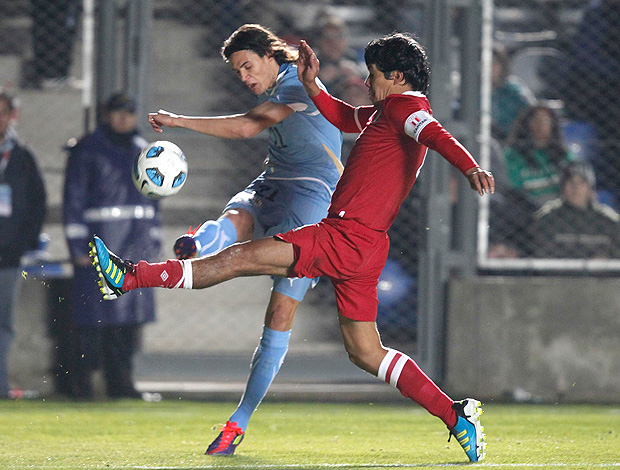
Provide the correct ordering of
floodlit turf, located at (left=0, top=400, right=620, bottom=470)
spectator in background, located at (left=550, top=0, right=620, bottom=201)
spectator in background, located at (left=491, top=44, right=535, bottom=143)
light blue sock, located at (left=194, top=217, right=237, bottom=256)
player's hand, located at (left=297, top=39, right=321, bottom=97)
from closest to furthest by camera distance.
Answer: floodlit turf, located at (left=0, top=400, right=620, bottom=470)
player's hand, located at (left=297, top=39, right=321, bottom=97)
light blue sock, located at (left=194, top=217, right=237, bottom=256)
spectator in background, located at (left=550, top=0, right=620, bottom=201)
spectator in background, located at (left=491, top=44, right=535, bottom=143)


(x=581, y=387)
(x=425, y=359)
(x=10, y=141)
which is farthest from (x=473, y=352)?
(x=10, y=141)

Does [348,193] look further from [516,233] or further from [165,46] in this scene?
[165,46]

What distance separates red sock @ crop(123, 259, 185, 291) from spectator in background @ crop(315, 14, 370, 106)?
4.05m

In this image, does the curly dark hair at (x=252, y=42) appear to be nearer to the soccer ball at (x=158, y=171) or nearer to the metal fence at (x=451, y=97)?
the soccer ball at (x=158, y=171)

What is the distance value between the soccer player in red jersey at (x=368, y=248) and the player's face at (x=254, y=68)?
2.29 ft

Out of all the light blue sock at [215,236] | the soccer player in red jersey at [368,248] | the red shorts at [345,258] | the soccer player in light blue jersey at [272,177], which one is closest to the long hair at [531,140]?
the soccer player in light blue jersey at [272,177]

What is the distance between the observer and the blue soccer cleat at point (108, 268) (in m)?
4.70

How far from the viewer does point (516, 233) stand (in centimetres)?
844

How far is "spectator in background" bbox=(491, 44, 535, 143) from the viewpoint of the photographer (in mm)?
9172

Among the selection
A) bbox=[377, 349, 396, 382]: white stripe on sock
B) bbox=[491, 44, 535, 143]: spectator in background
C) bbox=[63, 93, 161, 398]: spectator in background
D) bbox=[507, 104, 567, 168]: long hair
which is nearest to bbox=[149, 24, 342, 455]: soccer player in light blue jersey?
bbox=[377, 349, 396, 382]: white stripe on sock

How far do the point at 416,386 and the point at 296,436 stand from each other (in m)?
1.41

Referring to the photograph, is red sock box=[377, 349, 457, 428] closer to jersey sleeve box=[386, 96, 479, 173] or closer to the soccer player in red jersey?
the soccer player in red jersey

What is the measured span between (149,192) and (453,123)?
3.45 metres

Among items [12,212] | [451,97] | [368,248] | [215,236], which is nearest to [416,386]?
[368,248]
